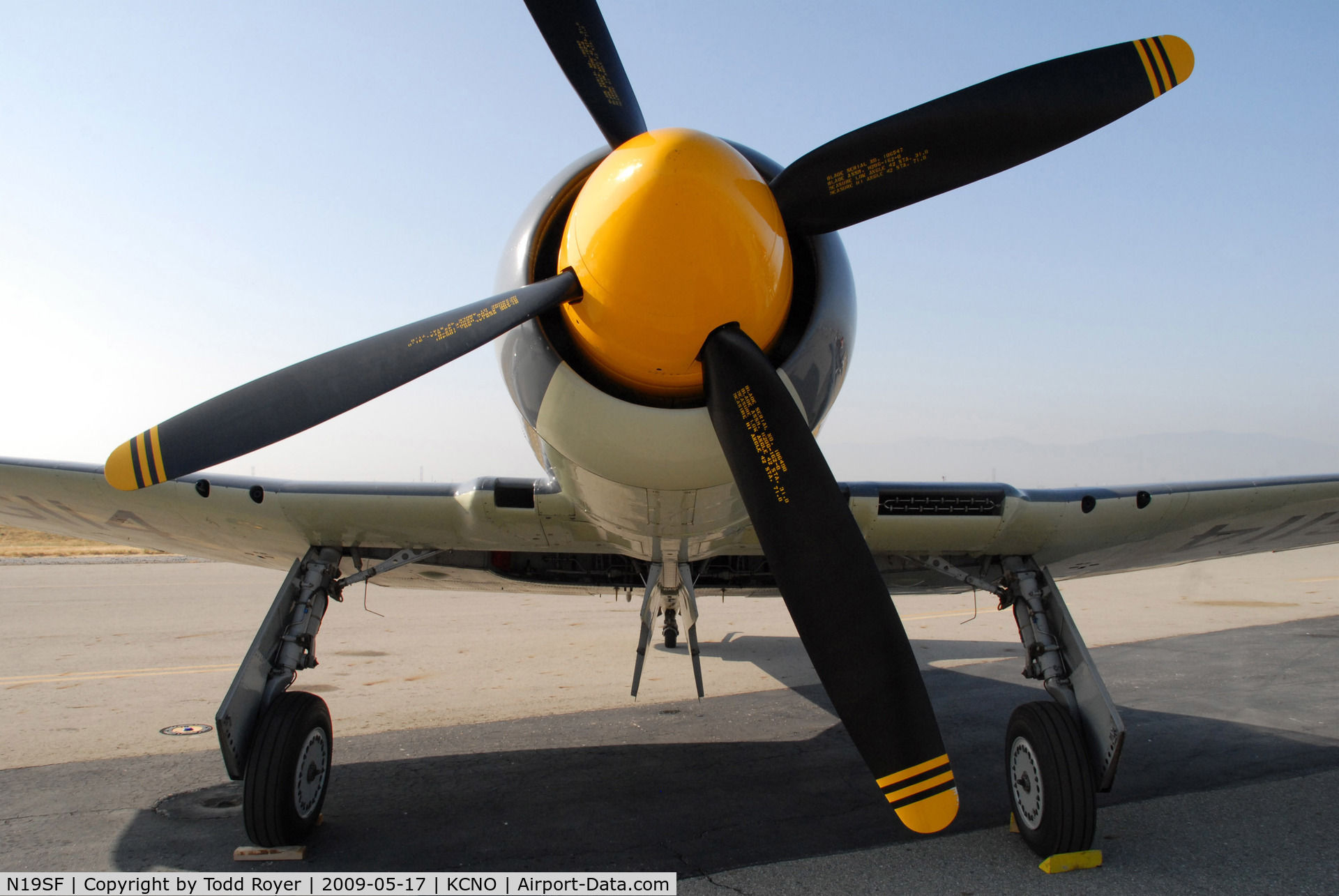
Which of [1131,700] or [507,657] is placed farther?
[507,657]

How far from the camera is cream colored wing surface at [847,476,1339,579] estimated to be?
16.2 feet

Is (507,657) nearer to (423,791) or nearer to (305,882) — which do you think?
(423,791)

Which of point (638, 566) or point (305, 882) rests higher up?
point (638, 566)

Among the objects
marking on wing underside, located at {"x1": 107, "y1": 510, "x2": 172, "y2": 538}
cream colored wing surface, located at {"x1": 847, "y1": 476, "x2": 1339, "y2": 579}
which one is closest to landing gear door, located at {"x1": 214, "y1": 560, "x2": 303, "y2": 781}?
marking on wing underside, located at {"x1": 107, "y1": 510, "x2": 172, "y2": 538}

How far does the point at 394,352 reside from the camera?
2863 mm

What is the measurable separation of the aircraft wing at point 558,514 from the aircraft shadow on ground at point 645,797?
5.46ft

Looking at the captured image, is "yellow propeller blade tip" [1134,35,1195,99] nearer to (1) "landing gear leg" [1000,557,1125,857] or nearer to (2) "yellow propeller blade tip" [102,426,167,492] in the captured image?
(1) "landing gear leg" [1000,557,1125,857]

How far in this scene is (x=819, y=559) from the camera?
2.83 m

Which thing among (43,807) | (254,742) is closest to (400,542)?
(254,742)

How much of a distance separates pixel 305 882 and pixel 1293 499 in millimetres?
6897

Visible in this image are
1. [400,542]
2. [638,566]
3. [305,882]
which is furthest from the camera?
[638,566]

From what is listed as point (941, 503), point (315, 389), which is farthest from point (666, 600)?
point (315, 389)
